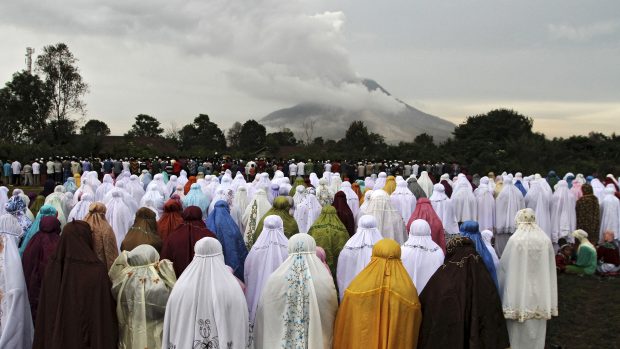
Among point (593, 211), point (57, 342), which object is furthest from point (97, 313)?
point (593, 211)

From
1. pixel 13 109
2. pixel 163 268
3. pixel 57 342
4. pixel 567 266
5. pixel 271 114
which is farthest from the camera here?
pixel 271 114

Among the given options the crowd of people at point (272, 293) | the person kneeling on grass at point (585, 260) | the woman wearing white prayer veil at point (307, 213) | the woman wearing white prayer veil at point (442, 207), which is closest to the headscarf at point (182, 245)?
the crowd of people at point (272, 293)

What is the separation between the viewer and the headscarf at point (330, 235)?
595 cm

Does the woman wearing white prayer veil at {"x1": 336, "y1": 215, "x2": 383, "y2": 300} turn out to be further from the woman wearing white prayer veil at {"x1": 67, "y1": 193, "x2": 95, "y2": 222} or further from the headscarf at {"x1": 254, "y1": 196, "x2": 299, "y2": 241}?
the woman wearing white prayer veil at {"x1": 67, "y1": 193, "x2": 95, "y2": 222}

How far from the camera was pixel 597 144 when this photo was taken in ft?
107

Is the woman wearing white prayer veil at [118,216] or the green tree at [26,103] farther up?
the green tree at [26,103]

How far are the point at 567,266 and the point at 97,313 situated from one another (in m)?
7.72

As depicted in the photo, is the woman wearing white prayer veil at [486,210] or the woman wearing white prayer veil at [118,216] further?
the woman wearing white prayer veil at [486,210]

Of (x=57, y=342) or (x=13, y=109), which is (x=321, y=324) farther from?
(x=13, y=109)

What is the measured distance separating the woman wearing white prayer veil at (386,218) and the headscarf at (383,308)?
10.5 feet

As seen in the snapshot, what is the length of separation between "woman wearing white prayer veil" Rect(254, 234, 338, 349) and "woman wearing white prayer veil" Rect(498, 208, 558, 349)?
1.65m

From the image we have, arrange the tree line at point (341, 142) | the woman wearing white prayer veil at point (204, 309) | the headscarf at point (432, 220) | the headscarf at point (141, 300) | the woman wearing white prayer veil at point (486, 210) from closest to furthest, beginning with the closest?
the woman wearing white prayer veil at point (204, 309), the headscarf at point (141, 300), the headscarf at point (432, 220), the woman wearing white prayer veil at point (486, 210), the tree line at point (341, 142)

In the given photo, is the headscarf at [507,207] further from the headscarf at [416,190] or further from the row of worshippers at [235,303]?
the row of worshippers at [235,303]

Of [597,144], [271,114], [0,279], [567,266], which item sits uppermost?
[271,114]
